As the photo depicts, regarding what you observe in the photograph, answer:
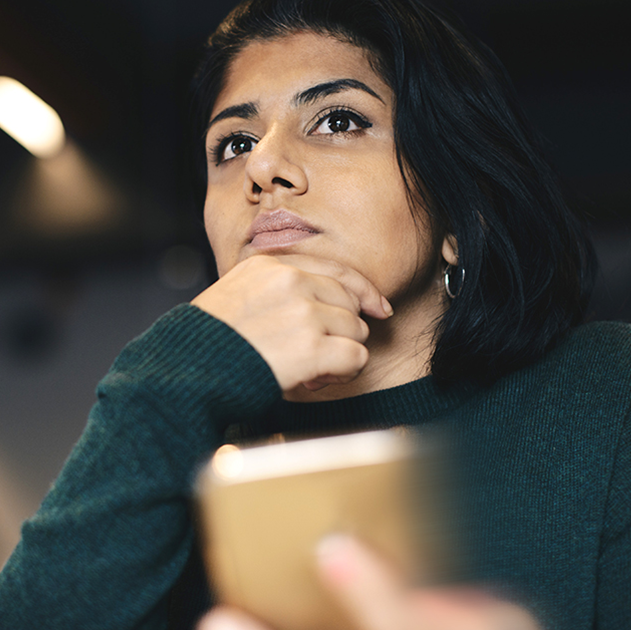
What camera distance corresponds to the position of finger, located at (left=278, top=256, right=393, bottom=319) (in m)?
0.76

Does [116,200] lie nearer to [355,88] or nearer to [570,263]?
[355,88]

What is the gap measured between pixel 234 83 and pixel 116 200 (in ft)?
4.94

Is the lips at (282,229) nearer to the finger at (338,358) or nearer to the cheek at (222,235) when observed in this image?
the cheek at (222,235)

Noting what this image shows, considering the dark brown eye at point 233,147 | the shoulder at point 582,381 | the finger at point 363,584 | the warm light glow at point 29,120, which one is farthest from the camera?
the warm light glow at point 29,120

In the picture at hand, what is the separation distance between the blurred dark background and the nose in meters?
0.51

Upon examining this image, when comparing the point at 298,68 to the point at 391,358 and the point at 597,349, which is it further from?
the point at 597,349

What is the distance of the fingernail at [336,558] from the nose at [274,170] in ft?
1.58

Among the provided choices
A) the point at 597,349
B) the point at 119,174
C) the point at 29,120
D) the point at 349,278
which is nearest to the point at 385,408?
the point at 349,278

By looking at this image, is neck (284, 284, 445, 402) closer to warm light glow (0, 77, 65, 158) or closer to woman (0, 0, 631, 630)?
A: woman (0, 0, 631, 630)

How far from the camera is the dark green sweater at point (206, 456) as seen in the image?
0.57m

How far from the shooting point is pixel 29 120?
1852 millimetres

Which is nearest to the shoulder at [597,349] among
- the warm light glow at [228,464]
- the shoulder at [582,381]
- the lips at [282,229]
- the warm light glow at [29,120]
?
the shoulder at [582,381]

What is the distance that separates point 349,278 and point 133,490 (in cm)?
37

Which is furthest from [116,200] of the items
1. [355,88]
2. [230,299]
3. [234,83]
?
[230,299]
